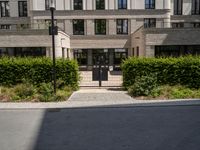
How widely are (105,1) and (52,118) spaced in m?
30.0

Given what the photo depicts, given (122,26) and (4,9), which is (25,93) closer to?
(122,26)

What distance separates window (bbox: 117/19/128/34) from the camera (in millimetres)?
38550

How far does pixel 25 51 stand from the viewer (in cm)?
2864

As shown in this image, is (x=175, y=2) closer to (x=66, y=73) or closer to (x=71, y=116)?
(x=66, y=73)

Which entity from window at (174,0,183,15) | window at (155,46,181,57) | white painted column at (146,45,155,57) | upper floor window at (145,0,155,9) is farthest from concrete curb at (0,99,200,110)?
window at (174,0,183,15)

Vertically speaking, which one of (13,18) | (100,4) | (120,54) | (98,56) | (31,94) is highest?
(100,4)

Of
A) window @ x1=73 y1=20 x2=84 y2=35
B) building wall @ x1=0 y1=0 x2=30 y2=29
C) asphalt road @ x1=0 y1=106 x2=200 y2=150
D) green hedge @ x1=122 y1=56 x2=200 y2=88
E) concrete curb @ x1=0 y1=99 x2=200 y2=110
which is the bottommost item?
asphalt road @ x1=0 y1=106 x2=200 y2=150

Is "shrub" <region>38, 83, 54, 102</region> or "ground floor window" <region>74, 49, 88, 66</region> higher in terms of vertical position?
"ground floor window" <region>74, 49, 88, 66</region>

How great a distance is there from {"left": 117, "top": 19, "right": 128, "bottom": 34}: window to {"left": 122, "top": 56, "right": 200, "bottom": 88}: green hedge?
21769 mm

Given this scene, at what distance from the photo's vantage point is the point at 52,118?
10.8 meters

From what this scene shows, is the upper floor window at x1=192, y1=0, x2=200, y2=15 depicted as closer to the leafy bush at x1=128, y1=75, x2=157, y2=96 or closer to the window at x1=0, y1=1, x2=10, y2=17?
the window at x1=0, y1=1, x2=10, y2=17

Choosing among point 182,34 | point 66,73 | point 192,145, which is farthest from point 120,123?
point 182,34

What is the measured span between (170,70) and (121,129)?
9.02 meters

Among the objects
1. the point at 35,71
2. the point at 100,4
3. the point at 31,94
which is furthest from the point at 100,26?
the point at 31,94
